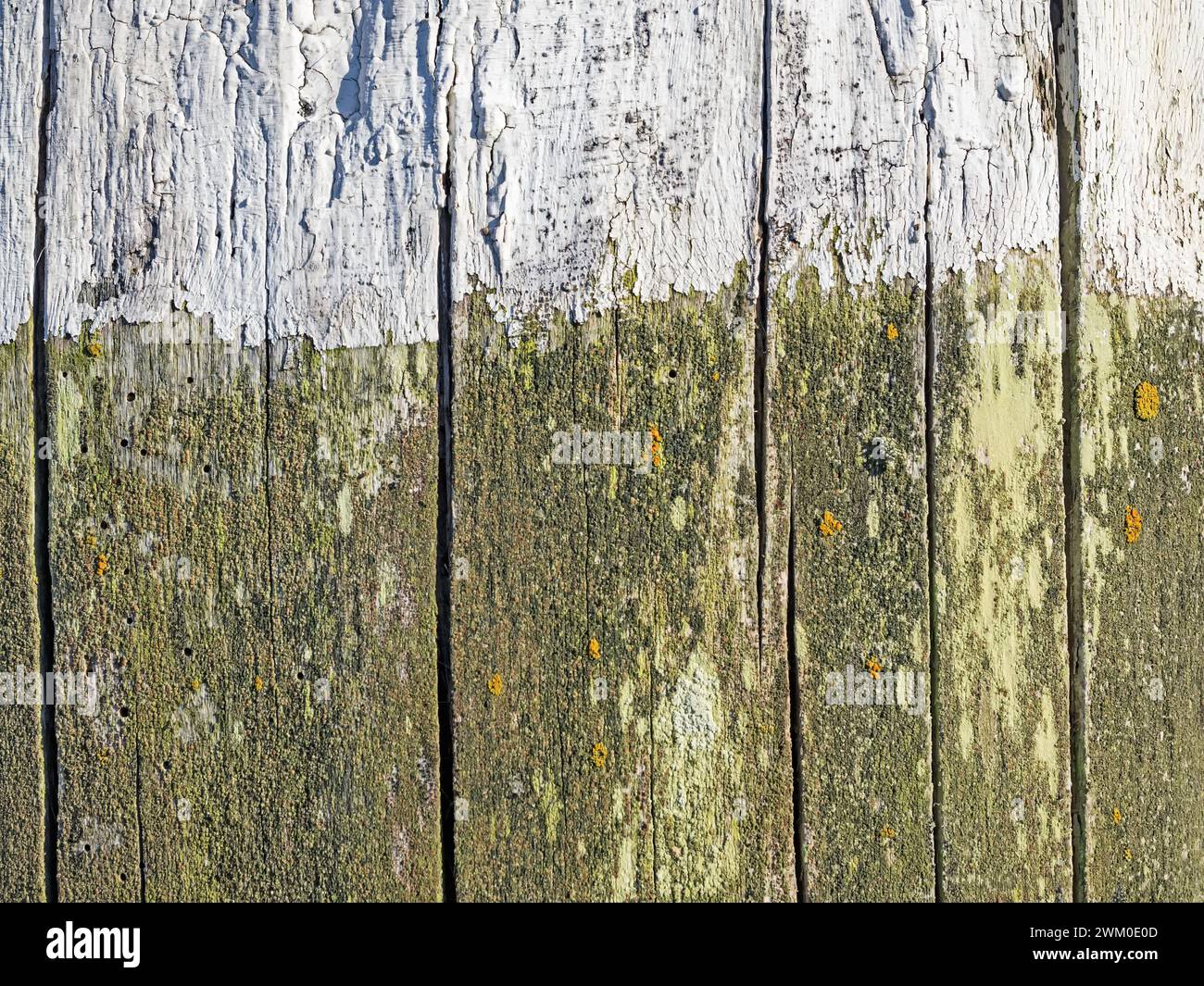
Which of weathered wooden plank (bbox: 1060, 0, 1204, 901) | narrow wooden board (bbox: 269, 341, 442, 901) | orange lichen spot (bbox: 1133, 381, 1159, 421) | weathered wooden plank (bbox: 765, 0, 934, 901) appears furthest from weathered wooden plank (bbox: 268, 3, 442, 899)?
orange lichen spot (bbox: 1133, 381, 1159, 421)

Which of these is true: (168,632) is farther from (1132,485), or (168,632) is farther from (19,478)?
(1132,485)

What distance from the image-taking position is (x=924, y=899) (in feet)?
5.65

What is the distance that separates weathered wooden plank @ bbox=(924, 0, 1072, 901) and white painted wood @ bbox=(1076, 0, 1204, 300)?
11cm

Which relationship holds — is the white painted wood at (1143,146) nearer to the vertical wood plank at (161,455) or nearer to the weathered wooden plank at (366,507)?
the weathered wooden plank at (366,507)

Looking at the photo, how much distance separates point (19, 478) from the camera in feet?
5.70

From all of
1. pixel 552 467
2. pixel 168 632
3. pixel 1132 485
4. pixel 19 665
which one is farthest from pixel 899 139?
pixel 19 665

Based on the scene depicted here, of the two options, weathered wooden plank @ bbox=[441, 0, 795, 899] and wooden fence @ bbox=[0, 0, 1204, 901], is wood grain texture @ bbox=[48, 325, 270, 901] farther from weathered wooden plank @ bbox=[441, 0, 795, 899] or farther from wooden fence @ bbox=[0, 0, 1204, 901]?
weathered wooden plank @ bbox=[441, 0, 795, 899]

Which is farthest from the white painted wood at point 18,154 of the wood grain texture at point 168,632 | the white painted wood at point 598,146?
the white painted wood at point 598,146

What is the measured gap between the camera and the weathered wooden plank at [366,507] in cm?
171

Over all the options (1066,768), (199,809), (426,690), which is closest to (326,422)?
(426,690)

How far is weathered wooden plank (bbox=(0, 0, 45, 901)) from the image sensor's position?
1724mm

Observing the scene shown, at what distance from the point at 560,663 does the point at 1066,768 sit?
1.02 m

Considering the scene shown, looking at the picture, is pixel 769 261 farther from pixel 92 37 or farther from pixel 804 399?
pixel 92 37

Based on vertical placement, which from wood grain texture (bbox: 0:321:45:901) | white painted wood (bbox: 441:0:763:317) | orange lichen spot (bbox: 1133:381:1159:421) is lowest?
wood grain texture (bbox: 0:321:45:901)
